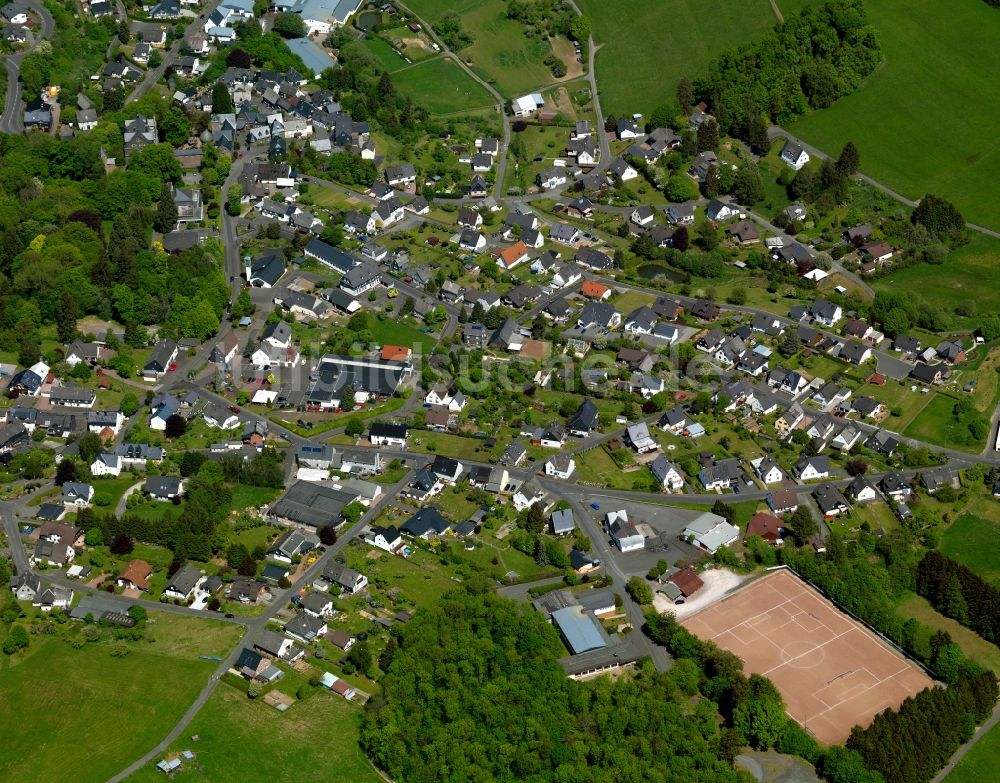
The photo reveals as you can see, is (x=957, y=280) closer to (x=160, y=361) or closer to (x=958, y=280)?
(x=958, y=280)

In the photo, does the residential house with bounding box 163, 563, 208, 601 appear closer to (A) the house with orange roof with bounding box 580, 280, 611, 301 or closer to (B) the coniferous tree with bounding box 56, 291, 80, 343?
(B) the coniferous tree with bounding box 56, 291, 80, 343

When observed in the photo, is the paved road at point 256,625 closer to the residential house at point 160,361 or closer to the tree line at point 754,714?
the tree line at point 754,714

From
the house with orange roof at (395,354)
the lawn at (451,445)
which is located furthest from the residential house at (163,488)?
the house with orange roof at (395,354)

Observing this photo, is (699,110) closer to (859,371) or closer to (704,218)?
(704,218)

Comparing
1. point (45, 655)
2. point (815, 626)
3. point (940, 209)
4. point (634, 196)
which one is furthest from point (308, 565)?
point (940, 209)

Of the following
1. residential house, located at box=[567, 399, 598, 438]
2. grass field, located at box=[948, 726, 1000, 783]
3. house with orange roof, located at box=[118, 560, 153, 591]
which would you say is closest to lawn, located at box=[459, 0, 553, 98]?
residential house, located at box=[567, 399, 598, 438]

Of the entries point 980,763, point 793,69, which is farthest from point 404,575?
point 793,69
